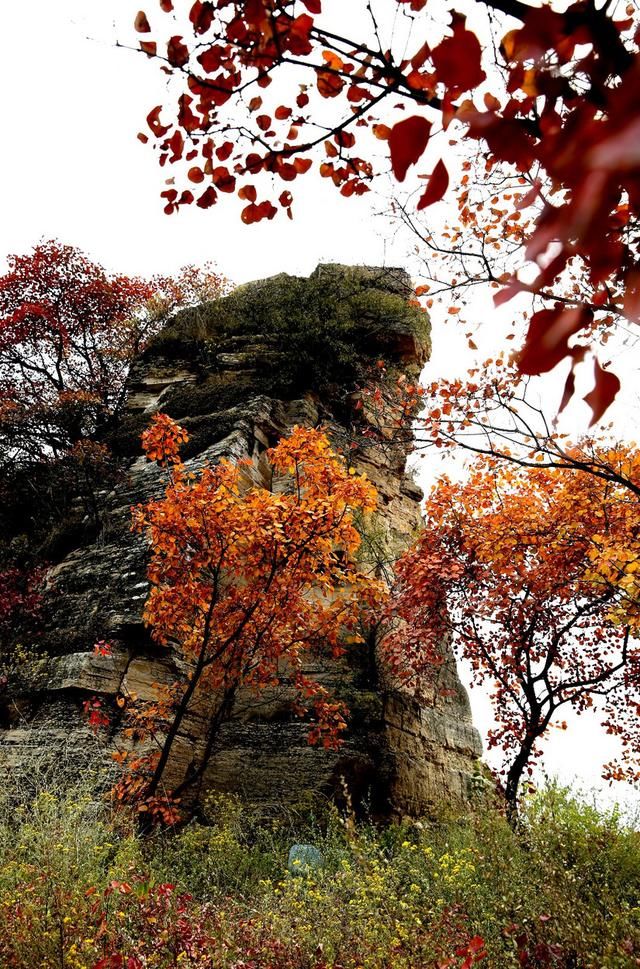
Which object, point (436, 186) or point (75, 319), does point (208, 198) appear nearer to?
point (436, 186)

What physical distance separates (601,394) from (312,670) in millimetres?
8735

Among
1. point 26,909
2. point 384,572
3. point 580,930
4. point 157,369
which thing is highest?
point 157,369

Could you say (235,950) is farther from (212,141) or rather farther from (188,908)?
(212,141)

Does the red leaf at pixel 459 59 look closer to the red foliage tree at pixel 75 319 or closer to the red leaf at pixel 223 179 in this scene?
the red leaf at pixel 223 179

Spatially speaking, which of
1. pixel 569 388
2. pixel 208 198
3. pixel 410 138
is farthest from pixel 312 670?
pixel 410 138

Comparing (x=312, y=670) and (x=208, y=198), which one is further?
(x=312, y=670)

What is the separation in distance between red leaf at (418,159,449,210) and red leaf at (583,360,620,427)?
16.1 inches

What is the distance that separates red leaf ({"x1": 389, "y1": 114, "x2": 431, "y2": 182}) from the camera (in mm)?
1061

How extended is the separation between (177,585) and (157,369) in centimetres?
840

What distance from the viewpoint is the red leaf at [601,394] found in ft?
3.29

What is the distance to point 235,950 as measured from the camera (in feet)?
11.4

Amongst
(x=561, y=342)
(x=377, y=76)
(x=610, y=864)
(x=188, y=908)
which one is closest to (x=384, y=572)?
(x=610, y=864)

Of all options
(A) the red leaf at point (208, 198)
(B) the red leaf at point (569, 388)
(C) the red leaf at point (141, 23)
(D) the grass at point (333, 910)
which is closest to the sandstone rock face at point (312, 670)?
(D) the grass at point (333, 910)

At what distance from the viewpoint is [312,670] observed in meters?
9.27
